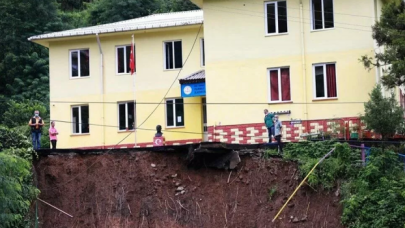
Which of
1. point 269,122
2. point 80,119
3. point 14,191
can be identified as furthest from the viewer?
point 80,119

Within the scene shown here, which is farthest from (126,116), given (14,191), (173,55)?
(14,191)

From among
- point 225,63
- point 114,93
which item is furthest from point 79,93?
point 225,63

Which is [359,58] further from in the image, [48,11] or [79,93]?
[48,11]

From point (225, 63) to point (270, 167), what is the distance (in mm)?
6960

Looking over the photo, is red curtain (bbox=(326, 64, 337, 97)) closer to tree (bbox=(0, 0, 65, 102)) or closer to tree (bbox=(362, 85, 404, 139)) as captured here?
tree (bbox=(362, 85, 404, 139))

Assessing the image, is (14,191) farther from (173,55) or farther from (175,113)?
(173,55)

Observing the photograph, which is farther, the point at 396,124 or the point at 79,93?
the point at 79,93

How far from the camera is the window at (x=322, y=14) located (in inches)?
1422

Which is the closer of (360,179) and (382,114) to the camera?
(360,179)

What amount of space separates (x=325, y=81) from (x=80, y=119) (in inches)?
488

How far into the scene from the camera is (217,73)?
3719 centimetres

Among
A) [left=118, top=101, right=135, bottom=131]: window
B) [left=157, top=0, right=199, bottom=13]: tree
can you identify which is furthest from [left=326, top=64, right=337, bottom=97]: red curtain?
[left=157, top=0, right=199, bottom=13]: tree

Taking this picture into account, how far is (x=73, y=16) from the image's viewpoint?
69.6m

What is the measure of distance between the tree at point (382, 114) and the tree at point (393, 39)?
1.07 metres
